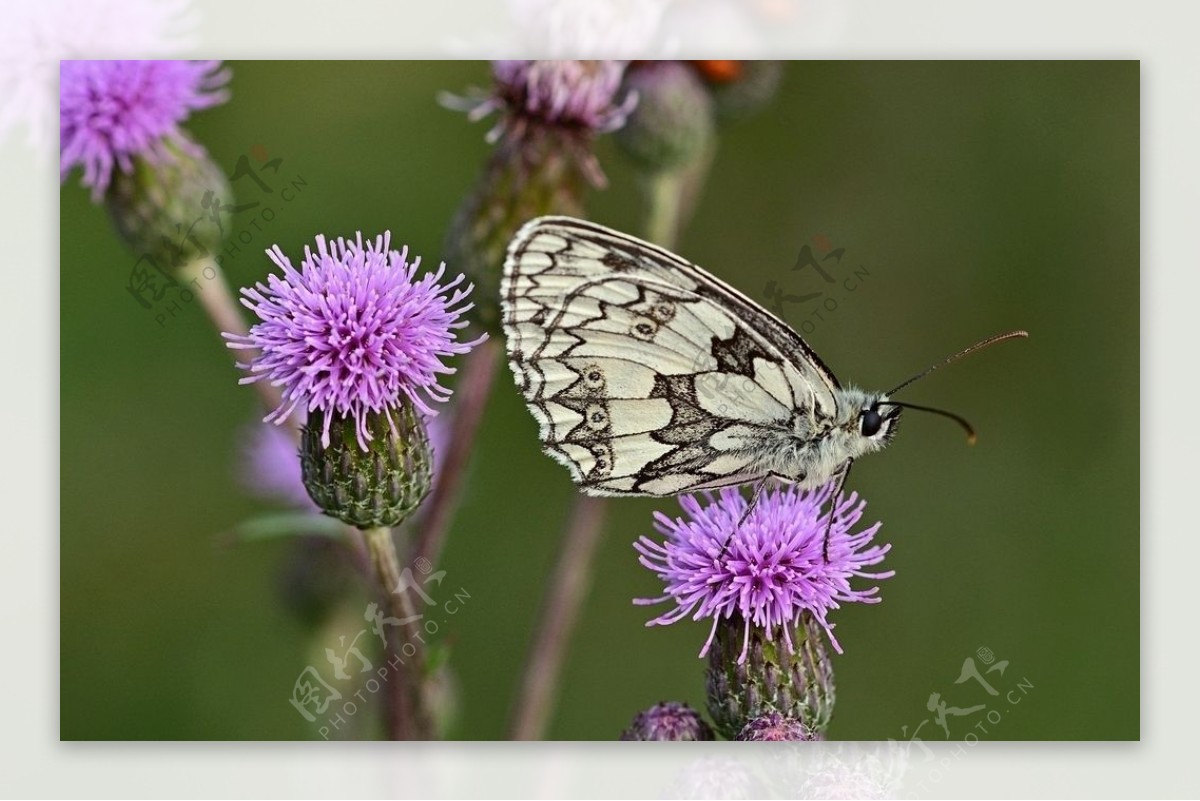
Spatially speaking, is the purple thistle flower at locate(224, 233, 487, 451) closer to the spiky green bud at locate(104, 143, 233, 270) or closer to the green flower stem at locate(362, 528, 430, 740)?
the green flower stem at locate(362, 528, 430, 740)

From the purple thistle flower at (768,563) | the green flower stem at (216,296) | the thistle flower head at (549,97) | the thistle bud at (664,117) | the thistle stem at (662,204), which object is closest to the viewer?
the purple thistle flower at (768,563)

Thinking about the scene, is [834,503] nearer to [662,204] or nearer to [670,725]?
[670,725]

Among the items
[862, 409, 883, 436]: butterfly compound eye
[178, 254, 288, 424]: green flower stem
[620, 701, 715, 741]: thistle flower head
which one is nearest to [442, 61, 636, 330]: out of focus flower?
[178, 254, 288, 424]: green flower stem

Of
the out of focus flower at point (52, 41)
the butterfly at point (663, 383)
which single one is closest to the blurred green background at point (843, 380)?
the out of focus flower at point (52, 41)

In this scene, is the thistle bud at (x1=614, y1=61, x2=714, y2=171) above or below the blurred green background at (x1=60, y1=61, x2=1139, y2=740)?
above

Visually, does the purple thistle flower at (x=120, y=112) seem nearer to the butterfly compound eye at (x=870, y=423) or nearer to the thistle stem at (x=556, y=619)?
the thistle stem at (x=556, y=619)

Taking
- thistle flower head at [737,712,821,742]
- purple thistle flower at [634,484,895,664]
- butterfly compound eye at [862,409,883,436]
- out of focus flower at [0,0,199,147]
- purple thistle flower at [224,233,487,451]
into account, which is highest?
out of focus flower at [0,0,199,147]
